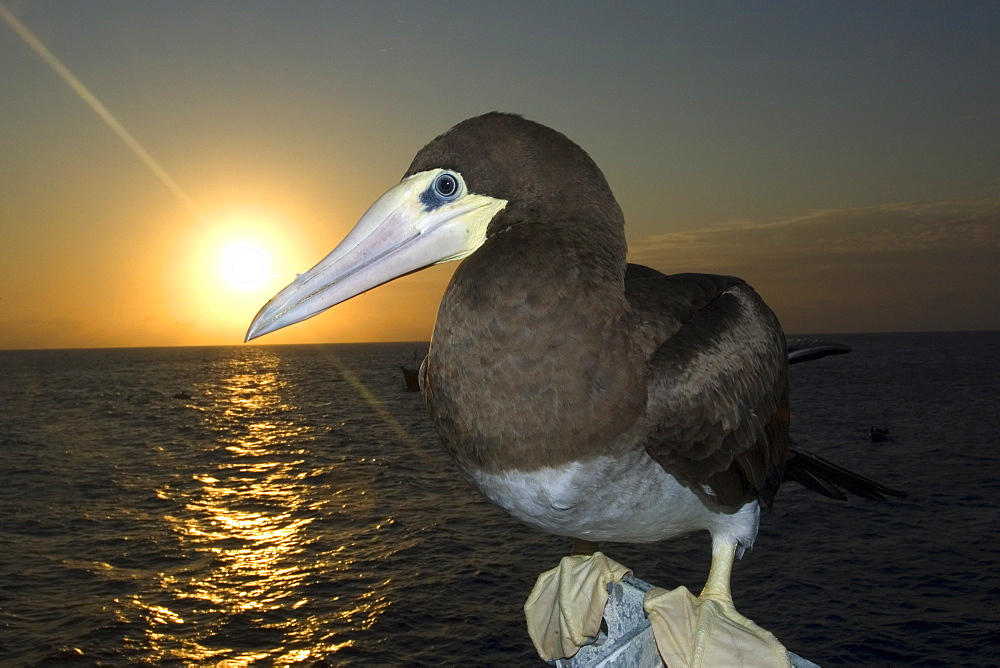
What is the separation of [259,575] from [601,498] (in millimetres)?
26407

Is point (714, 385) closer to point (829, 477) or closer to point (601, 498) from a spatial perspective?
point (601, 498)

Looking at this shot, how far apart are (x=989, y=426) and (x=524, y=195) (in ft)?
210

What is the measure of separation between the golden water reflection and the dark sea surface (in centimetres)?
9

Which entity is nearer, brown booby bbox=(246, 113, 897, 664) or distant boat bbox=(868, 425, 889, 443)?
brown booby bbox=(246, 113, 897, 664)

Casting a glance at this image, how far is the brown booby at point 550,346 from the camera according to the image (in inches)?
88.4

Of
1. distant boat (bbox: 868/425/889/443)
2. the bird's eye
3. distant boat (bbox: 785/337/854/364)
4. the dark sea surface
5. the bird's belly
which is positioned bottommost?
distant boat (bbox: 868/425/889/443)

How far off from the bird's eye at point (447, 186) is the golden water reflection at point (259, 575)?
19.7 meters

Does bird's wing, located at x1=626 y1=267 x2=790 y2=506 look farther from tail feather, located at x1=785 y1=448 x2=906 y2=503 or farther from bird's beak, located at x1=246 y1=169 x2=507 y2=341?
bird's beak, located at x1=246 y1=169 x2=507 y2=341

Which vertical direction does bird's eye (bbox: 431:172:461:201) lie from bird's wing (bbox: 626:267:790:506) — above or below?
above

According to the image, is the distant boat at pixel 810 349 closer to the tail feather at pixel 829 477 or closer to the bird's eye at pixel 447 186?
the tail feather at pixel 829 477

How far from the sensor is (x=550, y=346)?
7.28 feet

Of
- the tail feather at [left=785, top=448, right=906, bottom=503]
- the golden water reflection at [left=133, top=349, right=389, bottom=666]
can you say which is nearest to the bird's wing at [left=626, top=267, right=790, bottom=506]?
the tail feather at [left=785, top=448, right=906, bottom=503]

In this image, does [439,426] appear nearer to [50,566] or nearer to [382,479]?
[50,566]

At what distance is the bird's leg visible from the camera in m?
2.50
